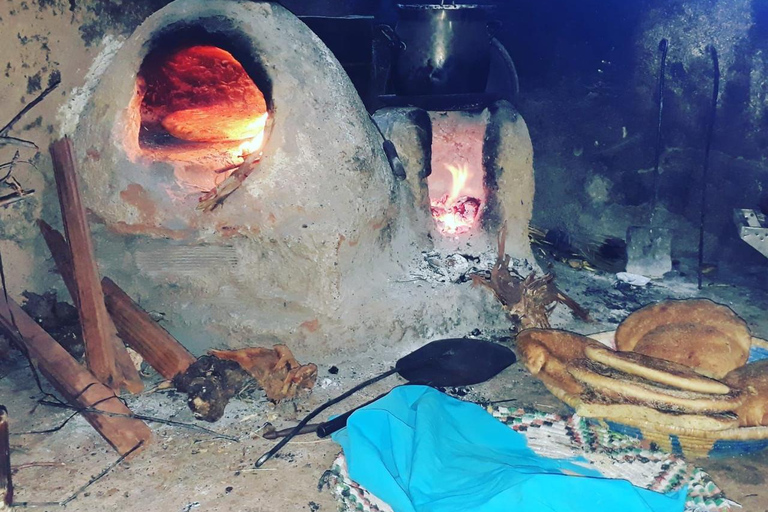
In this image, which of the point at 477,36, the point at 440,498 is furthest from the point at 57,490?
the point at 477,36

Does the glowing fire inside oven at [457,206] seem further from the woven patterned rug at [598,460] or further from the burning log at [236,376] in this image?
the woven patterned rug at [598,460]

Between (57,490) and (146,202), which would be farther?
(146,202)

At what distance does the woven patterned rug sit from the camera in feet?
8.46

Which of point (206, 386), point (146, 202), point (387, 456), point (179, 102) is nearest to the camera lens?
point (387, 456)

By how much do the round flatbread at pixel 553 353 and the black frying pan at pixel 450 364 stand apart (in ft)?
0.81

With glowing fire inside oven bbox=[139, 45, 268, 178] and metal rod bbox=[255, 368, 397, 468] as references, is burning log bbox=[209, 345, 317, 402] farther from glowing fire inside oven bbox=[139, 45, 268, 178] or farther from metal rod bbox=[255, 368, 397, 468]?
glowing fire inside oven bbox=[139, 45, 268, 178]

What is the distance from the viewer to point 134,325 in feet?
12.0

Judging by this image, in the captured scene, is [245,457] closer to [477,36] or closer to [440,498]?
[440,498]

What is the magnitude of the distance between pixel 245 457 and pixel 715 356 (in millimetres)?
2327

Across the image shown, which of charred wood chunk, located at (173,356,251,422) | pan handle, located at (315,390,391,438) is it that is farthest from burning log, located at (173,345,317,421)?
pan handle, located at (315,390,391,438)

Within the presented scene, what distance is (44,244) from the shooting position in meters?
3.90

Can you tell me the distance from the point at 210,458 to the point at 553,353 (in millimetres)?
1799

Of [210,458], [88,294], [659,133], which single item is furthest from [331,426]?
[659,133]

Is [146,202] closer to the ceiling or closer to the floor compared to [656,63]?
closer to the floor
